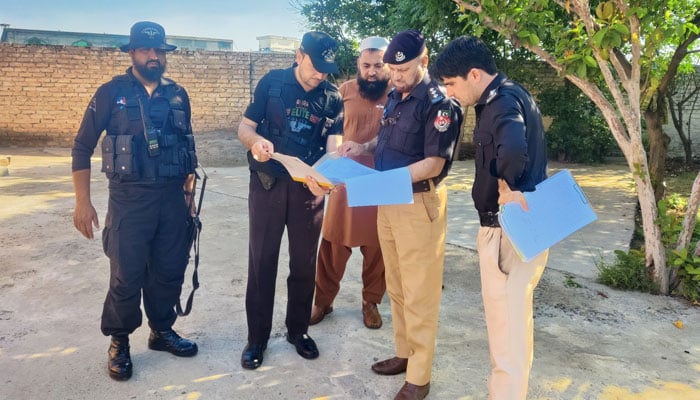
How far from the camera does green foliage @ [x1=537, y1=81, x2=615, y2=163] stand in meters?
10.6

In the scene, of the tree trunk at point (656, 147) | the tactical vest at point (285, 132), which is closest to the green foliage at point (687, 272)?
the tree trunk at point (656, 147)

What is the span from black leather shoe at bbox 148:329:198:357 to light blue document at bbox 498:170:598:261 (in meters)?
1.91

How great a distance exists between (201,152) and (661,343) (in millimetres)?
9584

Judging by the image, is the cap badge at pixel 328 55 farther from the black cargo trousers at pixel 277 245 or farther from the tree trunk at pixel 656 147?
the tree trunk at pixel 656 147

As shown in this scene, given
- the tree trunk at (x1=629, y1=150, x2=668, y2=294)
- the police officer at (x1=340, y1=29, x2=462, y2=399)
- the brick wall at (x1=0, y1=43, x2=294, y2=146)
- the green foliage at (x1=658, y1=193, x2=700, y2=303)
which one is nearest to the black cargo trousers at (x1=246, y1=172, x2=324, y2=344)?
the police officer at (x1=340, y1=29, x2=462, y2=399)

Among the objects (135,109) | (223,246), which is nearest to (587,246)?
(223,246)

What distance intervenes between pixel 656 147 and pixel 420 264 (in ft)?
13.5

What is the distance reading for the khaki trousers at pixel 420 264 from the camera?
2.44m

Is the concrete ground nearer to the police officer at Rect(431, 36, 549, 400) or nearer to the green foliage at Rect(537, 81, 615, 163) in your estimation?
the police officer at Rect(431, 36, 549, 400)

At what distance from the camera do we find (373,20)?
11961 millimetres

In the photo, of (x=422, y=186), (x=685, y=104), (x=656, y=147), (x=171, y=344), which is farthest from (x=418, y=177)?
(x=685, y=104)

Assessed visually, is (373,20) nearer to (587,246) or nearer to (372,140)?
(587,246)

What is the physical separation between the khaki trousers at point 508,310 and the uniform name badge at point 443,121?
500 millimetres

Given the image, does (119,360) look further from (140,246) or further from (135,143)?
(135,143)
